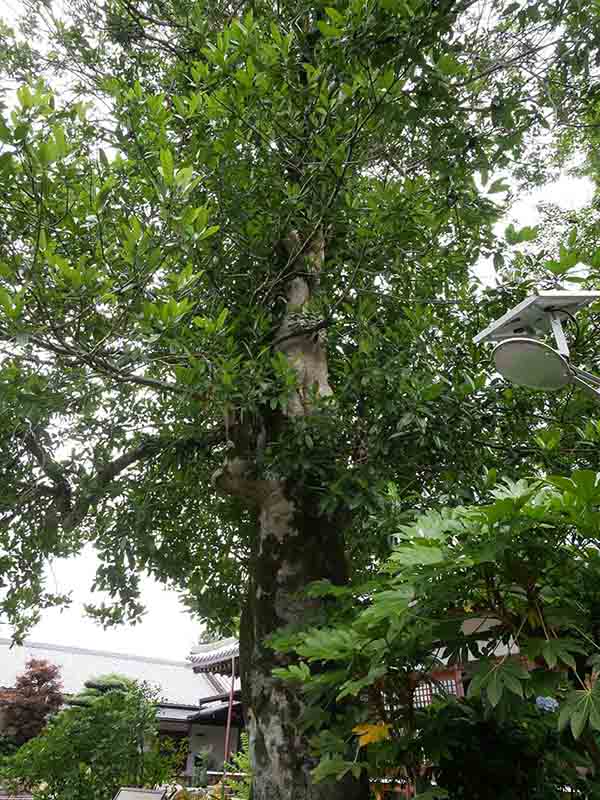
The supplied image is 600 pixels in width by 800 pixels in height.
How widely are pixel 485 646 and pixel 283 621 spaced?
1355mm

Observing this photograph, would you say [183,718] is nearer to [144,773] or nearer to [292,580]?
[144,773]

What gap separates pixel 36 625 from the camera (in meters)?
5.31

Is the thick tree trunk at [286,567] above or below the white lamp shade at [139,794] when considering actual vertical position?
above

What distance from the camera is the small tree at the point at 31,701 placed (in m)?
14.4

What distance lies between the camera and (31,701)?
573 inches

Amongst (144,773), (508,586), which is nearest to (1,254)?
(508,586)

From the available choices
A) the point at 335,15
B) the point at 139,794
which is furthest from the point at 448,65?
the point at 139,794

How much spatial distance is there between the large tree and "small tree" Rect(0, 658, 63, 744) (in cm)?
1161

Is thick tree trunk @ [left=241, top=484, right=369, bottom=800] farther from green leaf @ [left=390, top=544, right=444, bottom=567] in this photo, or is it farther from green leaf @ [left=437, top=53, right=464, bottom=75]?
green leaf @ [left=437, top=53, right=464, bottom=75]

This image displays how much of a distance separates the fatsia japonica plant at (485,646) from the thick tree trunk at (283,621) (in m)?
0.50

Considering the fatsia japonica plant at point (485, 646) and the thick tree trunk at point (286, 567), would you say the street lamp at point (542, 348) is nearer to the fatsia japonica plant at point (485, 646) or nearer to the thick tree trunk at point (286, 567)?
the fatsia japonica plant at point (485, 646)

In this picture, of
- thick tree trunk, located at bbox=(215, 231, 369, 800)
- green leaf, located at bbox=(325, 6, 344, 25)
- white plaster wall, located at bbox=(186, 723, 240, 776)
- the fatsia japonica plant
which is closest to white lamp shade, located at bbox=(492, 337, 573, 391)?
the fatsia japonica plant

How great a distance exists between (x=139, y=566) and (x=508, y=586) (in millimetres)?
3414

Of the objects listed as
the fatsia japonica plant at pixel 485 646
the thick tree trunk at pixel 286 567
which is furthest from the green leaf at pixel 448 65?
the fatsia japonica plant at pixel 485 646
